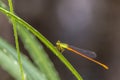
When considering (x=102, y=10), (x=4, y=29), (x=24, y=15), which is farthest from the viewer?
(x=102, y=10)

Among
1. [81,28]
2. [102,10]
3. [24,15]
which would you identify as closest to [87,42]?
[81,28]

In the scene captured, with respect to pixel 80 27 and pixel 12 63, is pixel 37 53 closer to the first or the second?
pixel 12 63

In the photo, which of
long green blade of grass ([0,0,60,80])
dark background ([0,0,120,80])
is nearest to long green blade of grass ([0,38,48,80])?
long green blade of grass ([0,0,60,80])

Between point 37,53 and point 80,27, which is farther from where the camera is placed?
point 80,27

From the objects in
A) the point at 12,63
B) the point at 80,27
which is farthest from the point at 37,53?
the point at 80,27

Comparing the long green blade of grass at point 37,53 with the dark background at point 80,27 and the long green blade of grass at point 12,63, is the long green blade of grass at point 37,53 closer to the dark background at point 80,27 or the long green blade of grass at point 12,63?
the long green blade of grass at point 12,63

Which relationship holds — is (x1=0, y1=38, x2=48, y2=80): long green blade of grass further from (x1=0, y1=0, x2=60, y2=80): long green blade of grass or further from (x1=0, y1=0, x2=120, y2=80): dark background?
(x1=0, y1=0, x2=120, y2=80): dark background

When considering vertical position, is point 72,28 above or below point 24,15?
below

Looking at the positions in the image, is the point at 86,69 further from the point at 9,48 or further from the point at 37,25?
the point at 9,48
